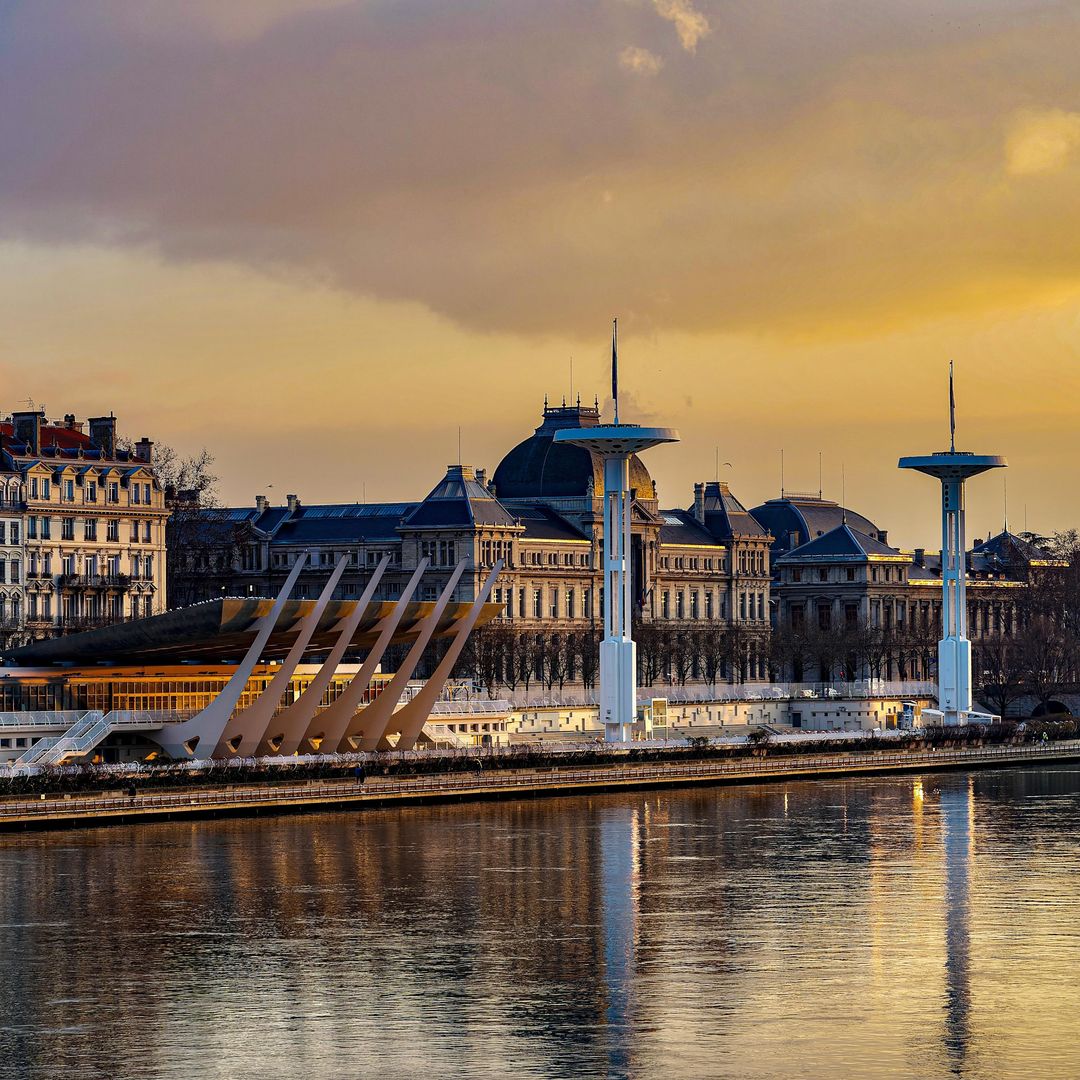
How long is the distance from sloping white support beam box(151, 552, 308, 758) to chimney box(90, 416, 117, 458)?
1665 inches

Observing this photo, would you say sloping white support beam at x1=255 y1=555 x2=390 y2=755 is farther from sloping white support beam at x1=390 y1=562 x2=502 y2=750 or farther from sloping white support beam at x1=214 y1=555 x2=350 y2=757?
sloping white support beam at x1=390 y1=562 x2=502 y2=750

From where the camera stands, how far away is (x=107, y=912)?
2945 inches

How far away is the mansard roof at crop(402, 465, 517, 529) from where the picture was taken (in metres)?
189

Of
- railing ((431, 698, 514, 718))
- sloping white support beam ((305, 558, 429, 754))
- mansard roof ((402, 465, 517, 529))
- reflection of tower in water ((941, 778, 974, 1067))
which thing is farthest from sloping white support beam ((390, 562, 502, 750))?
mansard roof ((402, 465, 517, 529))

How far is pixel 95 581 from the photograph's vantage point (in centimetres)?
15262

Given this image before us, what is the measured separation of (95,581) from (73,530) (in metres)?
2.92

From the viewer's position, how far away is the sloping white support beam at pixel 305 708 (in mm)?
117500

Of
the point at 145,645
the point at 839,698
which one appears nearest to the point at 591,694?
the point at 839,698

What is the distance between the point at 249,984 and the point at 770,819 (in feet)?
147

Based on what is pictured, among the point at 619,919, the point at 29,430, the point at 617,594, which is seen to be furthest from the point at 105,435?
the point at 619,919

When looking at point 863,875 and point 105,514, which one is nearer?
point 863,875

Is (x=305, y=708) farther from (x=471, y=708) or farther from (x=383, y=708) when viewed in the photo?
(x=471, y=708)

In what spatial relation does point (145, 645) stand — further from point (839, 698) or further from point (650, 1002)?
point (839, 698)

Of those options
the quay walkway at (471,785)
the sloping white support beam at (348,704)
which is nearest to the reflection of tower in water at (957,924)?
the quay walkway at (471,785)
